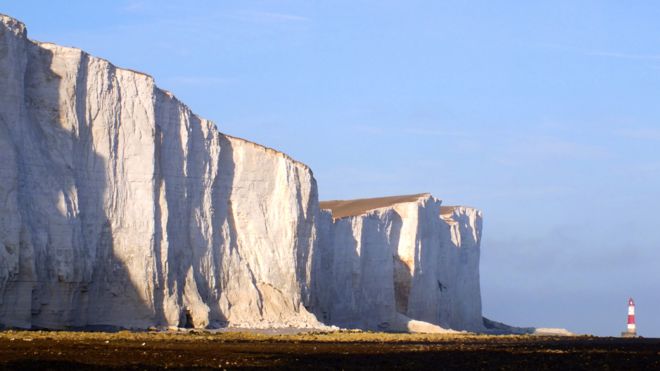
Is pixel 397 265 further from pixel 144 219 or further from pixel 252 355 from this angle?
pixel 252 355

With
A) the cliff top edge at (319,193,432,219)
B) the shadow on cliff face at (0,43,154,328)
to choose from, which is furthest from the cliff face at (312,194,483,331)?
the shadow on cliff face at (0,43,154,328)

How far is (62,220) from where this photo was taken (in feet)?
101

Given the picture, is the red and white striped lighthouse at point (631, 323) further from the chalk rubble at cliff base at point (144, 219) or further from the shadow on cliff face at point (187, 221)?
the shadow on cliff face at point (187, 221)

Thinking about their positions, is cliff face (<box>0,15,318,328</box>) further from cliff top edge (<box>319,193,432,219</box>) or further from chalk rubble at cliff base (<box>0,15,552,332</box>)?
cliff top edge (<box>319,193,432,219</box>)

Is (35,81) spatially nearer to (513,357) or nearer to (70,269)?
(70,269)

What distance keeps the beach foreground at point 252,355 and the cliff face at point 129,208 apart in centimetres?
333

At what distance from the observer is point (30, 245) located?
29359 millimetres

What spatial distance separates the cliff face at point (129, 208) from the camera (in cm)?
3005

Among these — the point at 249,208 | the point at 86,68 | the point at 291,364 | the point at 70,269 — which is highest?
the point at 86,68

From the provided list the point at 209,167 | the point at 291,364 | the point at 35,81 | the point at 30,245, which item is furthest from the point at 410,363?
the point at 209,167

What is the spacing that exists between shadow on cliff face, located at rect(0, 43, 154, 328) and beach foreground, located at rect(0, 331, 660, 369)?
2.73 meters

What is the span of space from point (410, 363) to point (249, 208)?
2054 cm

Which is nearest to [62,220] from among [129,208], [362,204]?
[129,208]

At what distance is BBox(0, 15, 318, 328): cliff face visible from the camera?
98.6 ft
